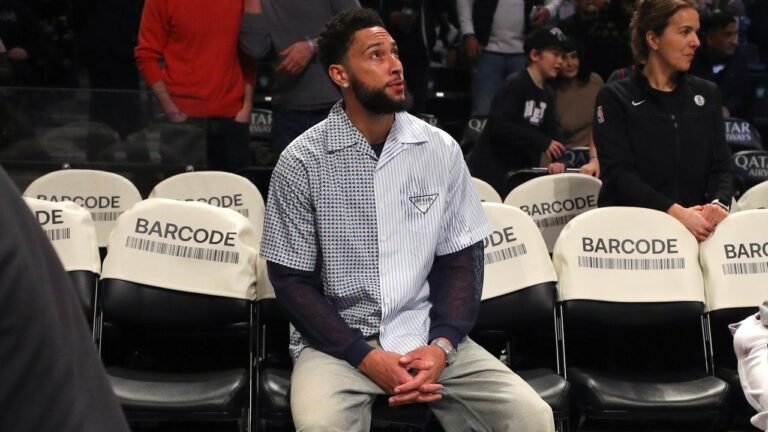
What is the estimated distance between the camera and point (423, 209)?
155 inches

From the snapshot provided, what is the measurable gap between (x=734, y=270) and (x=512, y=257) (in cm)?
91

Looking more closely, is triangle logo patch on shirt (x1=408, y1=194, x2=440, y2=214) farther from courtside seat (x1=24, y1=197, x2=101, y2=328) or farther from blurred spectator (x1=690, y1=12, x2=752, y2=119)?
blurred spectator (x1=690, y1=12, x2=752, y2=119)

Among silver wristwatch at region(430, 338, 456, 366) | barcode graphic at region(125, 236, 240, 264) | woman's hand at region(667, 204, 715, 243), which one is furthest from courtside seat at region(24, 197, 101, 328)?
woman's hand at region(667, 204, 715, 243)

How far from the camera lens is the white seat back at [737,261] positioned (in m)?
4.62

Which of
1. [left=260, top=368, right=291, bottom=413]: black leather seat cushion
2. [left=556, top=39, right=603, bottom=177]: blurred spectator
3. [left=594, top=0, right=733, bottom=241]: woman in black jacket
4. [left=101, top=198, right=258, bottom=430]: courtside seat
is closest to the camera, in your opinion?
[left=260, top=368, right=291, bottom=413]: black leather seat cushion

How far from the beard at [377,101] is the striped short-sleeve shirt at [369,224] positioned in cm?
10

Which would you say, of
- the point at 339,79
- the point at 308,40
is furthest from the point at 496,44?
the point at 339,79

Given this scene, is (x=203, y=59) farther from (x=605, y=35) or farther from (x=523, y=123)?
(x=605, y=35)

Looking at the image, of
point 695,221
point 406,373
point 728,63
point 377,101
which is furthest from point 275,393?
point 728,63

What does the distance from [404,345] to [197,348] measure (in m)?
1.29

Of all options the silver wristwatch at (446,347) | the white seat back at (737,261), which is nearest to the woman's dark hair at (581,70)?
the white seat back at (737,261)

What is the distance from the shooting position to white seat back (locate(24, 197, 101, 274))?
14.4 feet

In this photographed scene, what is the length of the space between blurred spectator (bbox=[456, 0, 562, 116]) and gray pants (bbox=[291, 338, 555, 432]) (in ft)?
15.9

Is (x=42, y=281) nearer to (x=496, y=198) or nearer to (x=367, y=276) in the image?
(x=367, y=276)
